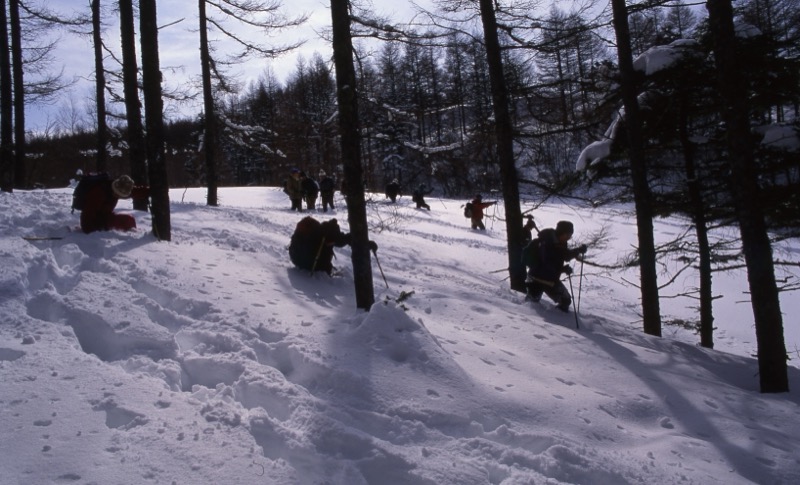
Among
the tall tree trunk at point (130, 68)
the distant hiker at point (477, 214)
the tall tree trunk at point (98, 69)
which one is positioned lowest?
the distant hiker at point (477, 214)

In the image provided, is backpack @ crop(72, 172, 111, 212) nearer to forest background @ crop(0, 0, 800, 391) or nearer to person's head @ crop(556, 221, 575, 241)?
forest background @ crop(0, 0, 800, 391)

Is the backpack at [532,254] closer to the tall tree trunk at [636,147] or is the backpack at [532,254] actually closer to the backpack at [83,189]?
the tall tree trunk at [636,147]

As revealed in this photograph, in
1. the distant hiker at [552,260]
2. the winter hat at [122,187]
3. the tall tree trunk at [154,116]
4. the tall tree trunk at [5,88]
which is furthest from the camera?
the tall tree trunk at [5,88]

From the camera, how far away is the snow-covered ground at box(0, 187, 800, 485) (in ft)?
10.5

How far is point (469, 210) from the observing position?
77.9 feet

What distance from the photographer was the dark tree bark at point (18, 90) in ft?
49.0

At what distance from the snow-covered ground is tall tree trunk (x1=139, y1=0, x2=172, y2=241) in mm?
662

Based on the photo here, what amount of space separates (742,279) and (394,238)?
37.6ft

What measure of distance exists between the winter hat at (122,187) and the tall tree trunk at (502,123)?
598 centimetres

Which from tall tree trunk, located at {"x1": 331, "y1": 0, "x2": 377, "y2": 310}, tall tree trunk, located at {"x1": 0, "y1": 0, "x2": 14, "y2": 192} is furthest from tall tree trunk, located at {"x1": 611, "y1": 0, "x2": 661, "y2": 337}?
tall tree trunk, located at {"x1": 0, "y1": 0, "x2": 14, "y2": 192}

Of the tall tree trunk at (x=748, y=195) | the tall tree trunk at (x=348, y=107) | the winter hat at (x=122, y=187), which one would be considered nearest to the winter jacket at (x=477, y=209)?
the tall tree trunk at (x=748, y=195)

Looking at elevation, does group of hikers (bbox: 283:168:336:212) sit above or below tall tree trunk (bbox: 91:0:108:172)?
below

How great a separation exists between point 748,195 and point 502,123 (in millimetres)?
3855

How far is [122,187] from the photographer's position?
7676 mm
